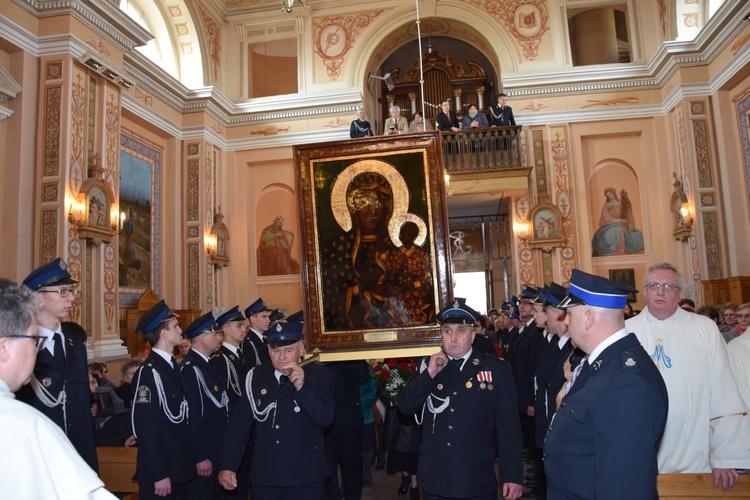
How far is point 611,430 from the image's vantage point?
2.30 metres

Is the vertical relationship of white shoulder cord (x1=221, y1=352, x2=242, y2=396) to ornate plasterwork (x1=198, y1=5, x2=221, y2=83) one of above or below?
below

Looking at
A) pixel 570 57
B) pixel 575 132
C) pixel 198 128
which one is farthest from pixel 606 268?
pixel 198 128

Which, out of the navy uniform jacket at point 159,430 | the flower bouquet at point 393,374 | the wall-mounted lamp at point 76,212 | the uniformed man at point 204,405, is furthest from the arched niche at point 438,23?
the navy uniform jacket at point 159,430

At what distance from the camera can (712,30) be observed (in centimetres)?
1228

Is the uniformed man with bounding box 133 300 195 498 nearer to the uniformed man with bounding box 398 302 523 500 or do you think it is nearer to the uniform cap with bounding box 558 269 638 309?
the uniformed man with bounding box 398 302 523 500

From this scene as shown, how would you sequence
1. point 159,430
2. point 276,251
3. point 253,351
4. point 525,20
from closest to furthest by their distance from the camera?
1. point 159,430
2. point 253,351
3. point 525,20
4. point 276,251

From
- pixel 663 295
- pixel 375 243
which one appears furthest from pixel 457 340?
pixel 375 243

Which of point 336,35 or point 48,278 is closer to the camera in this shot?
point 48,278

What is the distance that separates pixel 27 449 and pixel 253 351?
15.3 feet

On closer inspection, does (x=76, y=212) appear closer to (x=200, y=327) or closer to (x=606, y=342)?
(x=200, y=327)

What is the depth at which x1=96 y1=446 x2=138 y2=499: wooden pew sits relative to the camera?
504 centimetres

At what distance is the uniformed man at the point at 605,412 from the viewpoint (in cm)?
225

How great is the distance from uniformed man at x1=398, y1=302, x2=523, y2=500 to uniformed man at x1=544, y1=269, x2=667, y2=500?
3.30ft

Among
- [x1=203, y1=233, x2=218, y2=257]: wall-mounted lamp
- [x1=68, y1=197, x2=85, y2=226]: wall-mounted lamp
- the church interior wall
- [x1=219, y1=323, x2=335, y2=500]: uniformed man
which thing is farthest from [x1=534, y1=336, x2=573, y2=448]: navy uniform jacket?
[x1=203, y1=233, x2=218, y2=257]: wall-mounted lamp
